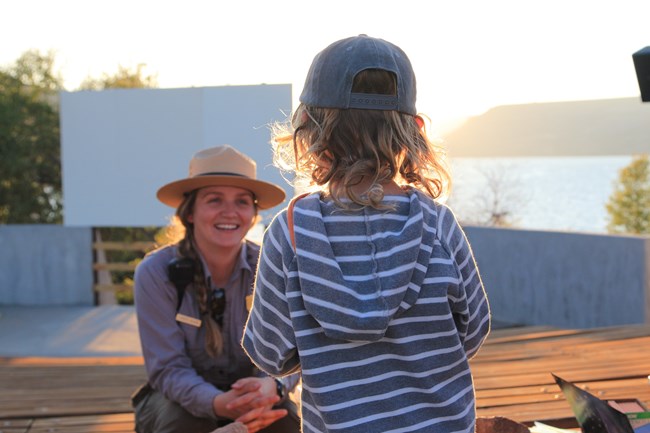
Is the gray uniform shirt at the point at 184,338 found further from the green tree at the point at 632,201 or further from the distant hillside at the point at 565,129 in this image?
Result: the distant hillside at the point at 565,129

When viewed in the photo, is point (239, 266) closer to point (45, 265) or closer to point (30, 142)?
point (45, 265)

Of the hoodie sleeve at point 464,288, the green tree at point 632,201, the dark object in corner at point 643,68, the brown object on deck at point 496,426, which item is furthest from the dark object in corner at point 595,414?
the green tree at point 632,201

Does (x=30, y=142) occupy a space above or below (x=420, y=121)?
above

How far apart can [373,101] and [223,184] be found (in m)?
1.67

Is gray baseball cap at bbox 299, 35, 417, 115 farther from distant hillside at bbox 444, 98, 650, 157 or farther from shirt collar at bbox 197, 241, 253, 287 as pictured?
distant hillside at bbox 444, 98, 650, 157

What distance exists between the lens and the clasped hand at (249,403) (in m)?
2.83

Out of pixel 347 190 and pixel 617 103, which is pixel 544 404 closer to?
pixel 347 190

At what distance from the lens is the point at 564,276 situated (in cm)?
672

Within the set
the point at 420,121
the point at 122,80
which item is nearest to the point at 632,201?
the point at 122,80

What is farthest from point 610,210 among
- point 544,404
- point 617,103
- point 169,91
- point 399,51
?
point 617,103

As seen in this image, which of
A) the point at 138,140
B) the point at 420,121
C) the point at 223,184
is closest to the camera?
the point at 420,121

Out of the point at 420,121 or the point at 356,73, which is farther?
the point at 420,121

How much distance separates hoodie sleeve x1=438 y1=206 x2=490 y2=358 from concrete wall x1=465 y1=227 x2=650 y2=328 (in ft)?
15.5

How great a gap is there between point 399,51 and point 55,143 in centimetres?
1017
